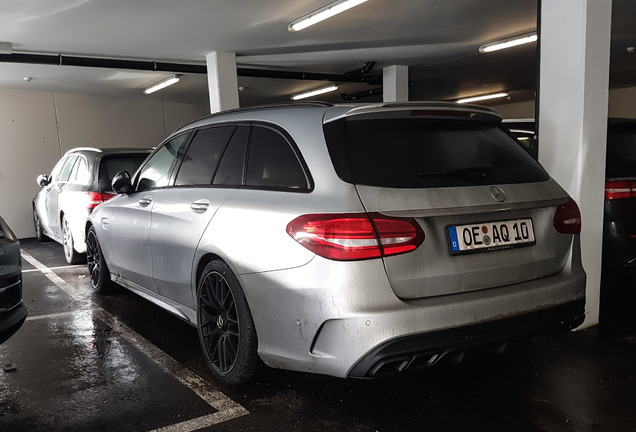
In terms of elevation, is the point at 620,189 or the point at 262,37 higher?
the point at 262,37

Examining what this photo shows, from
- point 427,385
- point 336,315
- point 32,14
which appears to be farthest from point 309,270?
point 32,14

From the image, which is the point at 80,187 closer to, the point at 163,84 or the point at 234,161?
the point at 234,161

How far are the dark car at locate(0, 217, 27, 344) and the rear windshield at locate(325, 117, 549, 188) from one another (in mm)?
1784

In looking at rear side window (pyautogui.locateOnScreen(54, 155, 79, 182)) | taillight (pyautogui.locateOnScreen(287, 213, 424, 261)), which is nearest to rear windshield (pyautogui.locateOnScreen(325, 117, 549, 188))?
taillight (pyautogui.locateOnScreen(287, 213, 424, 261))

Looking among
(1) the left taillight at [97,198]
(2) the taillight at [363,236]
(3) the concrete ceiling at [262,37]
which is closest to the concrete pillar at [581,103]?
(2) the taillight at [363,236]

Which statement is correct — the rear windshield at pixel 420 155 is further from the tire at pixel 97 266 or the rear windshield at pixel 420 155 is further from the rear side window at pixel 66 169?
the rear side window at pixel 66 169

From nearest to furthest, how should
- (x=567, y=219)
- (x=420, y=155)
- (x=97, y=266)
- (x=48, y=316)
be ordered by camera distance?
(x=420, y=155) → (x=567, y=219) → (x=48, y=316) → (x=97, y=266)

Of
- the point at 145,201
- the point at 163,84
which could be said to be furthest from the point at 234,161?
the point at 163,84

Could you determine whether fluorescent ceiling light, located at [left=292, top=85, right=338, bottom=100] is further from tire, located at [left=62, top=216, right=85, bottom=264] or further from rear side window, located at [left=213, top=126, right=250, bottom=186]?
rear side window, located at [left=213, top=126, right=250, bottom=186]

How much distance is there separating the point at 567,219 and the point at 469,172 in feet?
2.07

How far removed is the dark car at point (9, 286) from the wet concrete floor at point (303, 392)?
0.49 meters

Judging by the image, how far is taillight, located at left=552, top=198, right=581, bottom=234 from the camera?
8.79 ft

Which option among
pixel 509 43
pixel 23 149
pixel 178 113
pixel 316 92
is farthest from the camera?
pixel 178 113

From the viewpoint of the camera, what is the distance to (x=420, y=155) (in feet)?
8.23
